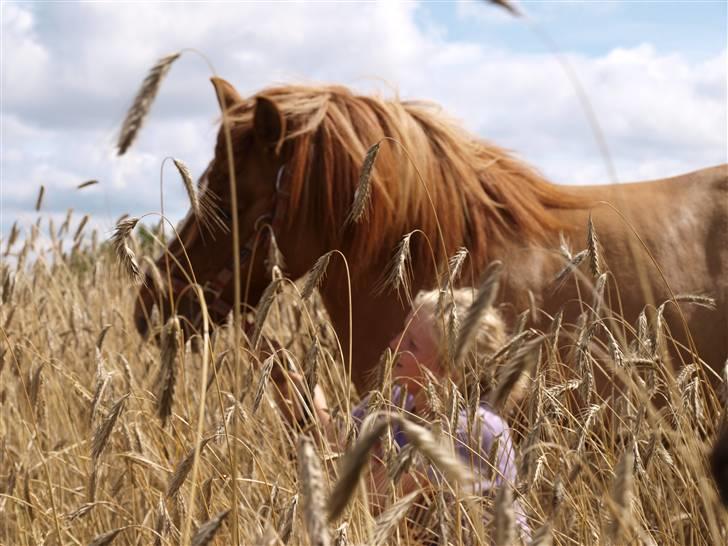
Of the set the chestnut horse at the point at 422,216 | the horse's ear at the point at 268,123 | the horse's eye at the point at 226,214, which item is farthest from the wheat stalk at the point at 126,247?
the horse's eye at the point at 226,214

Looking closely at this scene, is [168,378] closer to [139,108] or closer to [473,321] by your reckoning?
[139,108]

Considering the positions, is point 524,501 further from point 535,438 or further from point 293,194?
point 293,194

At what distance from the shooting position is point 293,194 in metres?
3.25

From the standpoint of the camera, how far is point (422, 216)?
3.20 meters

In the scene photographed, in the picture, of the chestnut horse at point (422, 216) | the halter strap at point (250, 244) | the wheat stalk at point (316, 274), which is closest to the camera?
the wheat stalk at point (316, 274)

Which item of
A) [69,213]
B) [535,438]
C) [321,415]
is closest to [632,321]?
[321,415]

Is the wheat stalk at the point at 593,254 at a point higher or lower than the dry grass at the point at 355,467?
higher

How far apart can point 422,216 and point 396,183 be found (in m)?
0.15

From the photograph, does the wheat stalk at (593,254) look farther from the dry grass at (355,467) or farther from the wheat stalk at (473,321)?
the wheat stalk at (473,321)

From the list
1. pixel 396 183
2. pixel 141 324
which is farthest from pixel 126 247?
pixel 141 324

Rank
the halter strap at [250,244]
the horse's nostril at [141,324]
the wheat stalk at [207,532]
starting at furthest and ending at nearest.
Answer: the horse's nostril at [141,324] < the halter strap at [250,244] < the wheat stalk at [207,532]

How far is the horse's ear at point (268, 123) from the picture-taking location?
325 centimetres

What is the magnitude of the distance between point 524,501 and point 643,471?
244mm

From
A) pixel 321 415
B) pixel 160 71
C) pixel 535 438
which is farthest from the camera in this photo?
pixel 321 415
